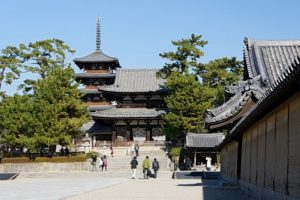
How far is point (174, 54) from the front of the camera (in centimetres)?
5656

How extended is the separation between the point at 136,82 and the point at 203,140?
2015cm

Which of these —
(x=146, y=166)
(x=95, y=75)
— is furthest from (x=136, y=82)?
(x=146, y=166)

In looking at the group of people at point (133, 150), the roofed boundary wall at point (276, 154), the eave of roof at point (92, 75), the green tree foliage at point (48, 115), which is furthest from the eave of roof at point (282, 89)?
the eave of roof at point (92, 75)

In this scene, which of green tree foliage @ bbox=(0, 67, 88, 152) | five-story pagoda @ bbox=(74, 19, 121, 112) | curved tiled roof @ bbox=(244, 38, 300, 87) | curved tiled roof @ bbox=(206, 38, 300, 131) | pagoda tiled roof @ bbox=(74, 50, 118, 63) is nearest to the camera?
curved tiled roof @ bbox=(206, 38, 300, 131)

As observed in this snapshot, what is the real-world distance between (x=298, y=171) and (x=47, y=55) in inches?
2341

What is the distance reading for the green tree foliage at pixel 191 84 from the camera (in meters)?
49.7

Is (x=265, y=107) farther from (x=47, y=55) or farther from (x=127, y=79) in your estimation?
(x=47, y=55)

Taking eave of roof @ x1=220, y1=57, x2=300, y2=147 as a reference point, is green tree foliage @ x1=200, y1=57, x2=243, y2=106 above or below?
above

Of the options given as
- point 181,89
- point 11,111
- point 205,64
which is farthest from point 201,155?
point 11,111

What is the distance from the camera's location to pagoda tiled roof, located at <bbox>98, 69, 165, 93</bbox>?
199 feet

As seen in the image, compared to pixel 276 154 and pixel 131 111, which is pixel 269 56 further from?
pixel 131 111

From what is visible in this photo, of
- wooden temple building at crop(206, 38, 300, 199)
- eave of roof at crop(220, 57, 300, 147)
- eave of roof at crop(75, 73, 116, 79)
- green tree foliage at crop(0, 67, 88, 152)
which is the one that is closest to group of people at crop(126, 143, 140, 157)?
green tree foliage at crop(0, 67, 88, 152)

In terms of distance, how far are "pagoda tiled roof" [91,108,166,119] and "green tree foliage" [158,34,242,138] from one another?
14.3 ft

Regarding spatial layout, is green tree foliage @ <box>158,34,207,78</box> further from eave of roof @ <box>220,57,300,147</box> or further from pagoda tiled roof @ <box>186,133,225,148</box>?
eave of roof @ <box>220,57,300,147</box>
